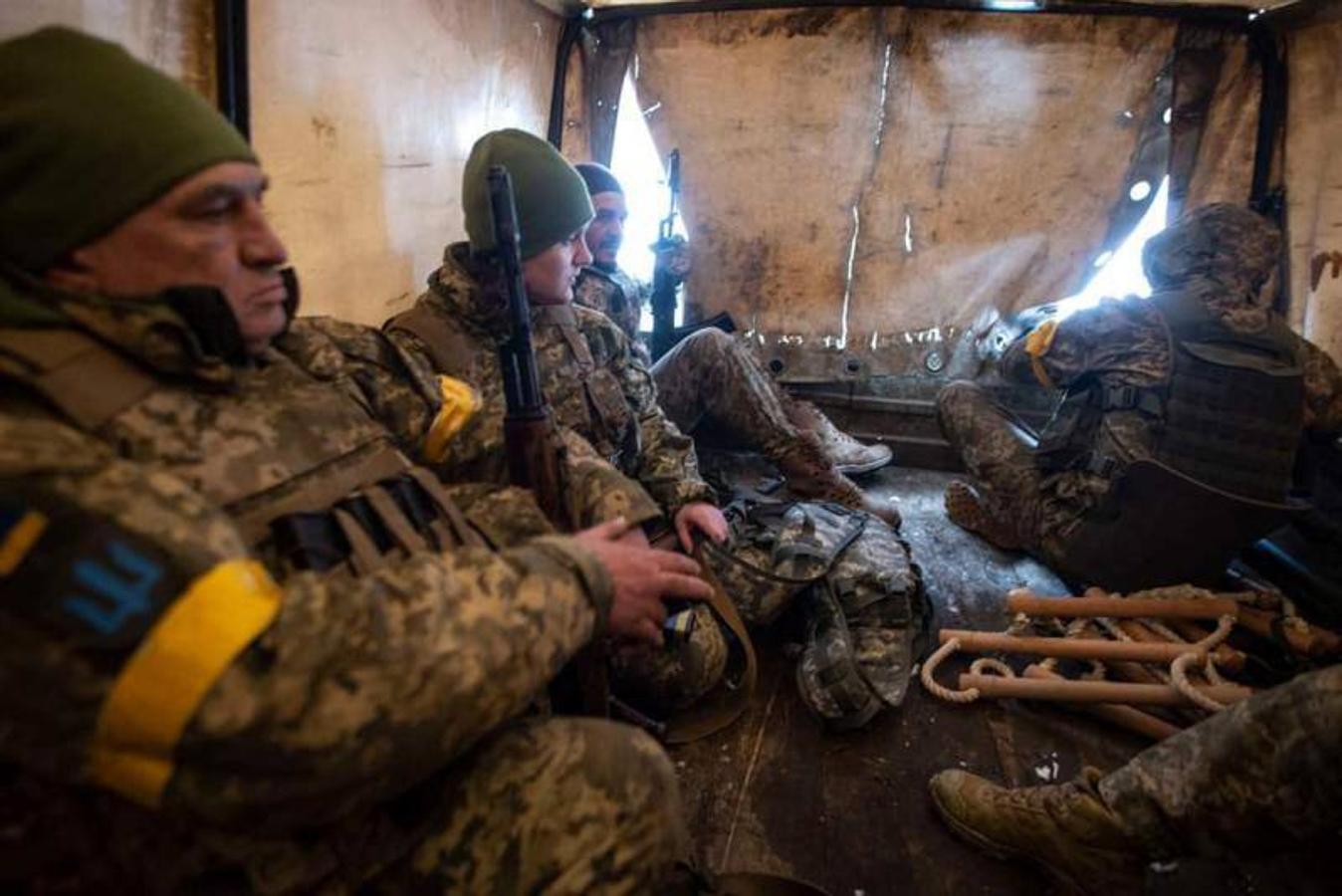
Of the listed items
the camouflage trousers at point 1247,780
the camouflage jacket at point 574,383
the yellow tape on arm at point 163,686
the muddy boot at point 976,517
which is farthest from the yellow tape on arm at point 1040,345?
the yellow tape on arm at point 163,686

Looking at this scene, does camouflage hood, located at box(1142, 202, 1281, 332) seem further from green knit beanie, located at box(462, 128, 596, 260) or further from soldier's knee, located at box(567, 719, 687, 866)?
soldier's knee, located at box(567, 719, 687, 866)

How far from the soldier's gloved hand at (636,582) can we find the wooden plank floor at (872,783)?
805mm

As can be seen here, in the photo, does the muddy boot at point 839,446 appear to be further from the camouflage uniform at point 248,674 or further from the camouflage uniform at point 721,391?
the camouflage uniform at point 248,674

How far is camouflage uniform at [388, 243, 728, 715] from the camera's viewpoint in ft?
6.57

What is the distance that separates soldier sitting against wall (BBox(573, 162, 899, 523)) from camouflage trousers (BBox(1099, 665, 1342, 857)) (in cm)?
183

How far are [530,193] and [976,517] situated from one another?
2.47 metres

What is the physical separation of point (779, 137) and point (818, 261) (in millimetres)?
723

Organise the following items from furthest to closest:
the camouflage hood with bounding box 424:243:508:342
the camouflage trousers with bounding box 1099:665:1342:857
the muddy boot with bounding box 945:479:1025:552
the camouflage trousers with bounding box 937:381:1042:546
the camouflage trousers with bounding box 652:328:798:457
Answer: the camouflage trousers with bounding box 652:328:798:457 < the muddy boot with bounding box 945:479:1025:552 < the camouflage trousers with bounding box 937:381:1042:546 < the camouflage hood with bounding box 424:243:508:342 < the camouflage trousers with bounding box 1099:665:1342:857

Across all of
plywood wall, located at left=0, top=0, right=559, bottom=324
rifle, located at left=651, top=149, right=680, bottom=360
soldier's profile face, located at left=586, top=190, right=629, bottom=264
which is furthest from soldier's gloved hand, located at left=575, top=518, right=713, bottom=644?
rifle, located at left=651, top=149, right=680, bottom=360

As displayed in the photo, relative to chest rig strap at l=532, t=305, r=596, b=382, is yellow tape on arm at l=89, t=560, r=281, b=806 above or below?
below

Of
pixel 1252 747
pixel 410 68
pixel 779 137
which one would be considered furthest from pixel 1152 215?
pixel 410 68

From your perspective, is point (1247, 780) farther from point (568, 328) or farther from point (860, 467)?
point (860, 467)

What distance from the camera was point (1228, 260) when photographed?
271 cm

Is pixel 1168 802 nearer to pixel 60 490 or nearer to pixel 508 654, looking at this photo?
pixel 508 654
